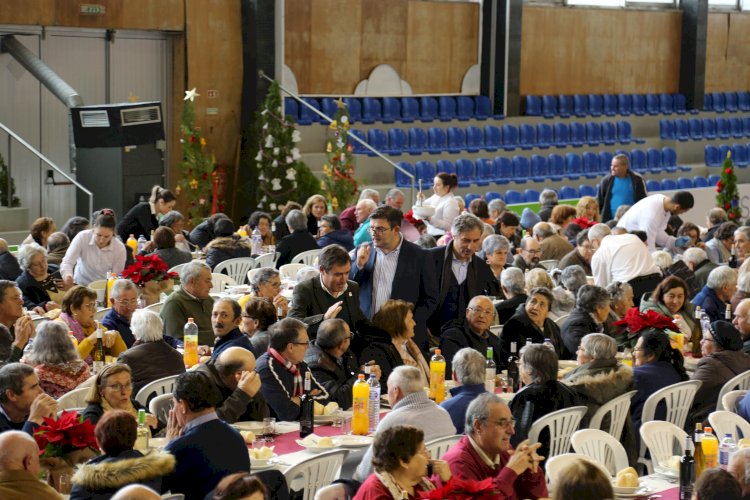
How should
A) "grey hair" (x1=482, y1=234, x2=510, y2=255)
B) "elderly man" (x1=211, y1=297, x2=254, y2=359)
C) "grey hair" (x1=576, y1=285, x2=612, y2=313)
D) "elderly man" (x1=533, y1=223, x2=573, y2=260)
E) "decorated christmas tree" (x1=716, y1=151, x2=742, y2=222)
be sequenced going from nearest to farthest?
"elderly man" (x1=211, y1=297, x2=254, y2=359) → "grey hair" (x1=576, y1=285, x2=612, y2=313) → "grey hair" (x1=482, y1=234, x2=510, y2=255) → "elderly man" (x1=533, y1=223, x2=573, y2=260) → "decorated christmas tree" (x1=716, y1=151, x2=742, y2=222)

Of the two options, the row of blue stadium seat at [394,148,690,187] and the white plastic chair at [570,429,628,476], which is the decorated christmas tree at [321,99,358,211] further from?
the white plastic chair at [570,429,628,476]

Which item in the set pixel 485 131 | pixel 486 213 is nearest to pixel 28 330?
pixel 486 213

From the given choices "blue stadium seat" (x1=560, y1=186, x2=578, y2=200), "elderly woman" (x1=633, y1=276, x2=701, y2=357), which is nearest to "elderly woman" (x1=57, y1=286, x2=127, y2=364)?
"elderly woman" (x1=633, y1=276, x2=701, y2=357)

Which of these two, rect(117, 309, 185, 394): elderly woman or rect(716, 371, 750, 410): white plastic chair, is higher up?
rect(117, 309, 185, 394): elderly woman

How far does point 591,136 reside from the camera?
23.6 meters

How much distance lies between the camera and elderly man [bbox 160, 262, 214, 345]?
859 centimetres

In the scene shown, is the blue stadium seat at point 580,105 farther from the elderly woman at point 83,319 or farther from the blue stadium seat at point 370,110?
the elderly woman at point 83,319

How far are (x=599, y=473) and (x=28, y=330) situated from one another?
4.30 meters

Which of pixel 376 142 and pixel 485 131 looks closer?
pixel 376 142

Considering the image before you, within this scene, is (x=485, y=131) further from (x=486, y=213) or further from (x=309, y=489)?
(x=309, y=489)

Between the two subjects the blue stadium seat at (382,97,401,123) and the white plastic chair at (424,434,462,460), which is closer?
the white plastic chair at (424,434,462,460)

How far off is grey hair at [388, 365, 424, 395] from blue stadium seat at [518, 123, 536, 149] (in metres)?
16.7

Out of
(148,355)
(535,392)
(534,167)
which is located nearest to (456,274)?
(535,392)

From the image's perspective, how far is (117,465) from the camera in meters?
4.82
